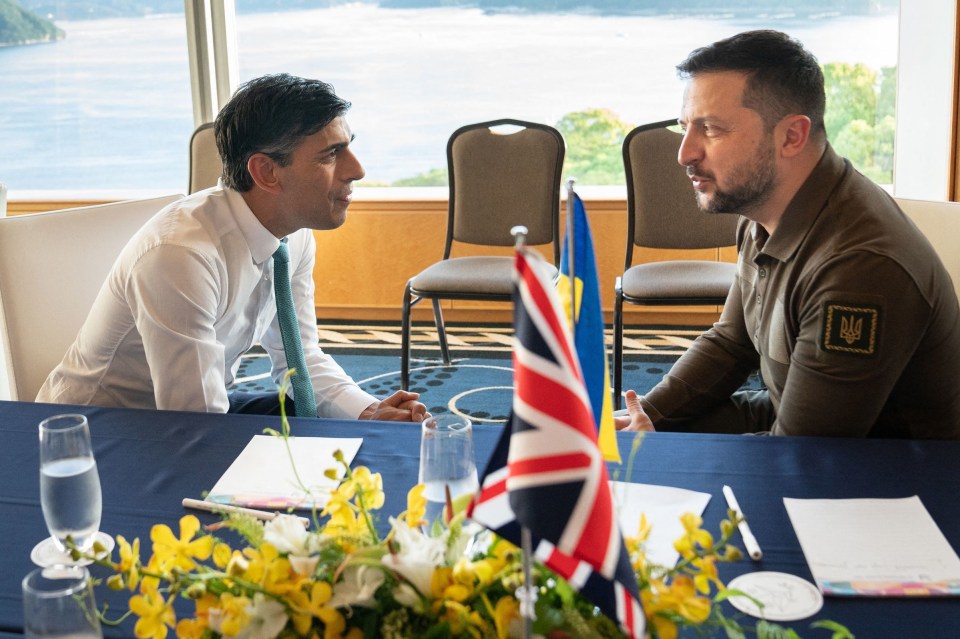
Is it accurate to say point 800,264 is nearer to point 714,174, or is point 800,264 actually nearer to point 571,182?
point 714,174

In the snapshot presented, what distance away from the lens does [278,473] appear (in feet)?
5.06

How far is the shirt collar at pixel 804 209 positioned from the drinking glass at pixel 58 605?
57.8 inches

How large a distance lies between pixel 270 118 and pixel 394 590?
165 cm

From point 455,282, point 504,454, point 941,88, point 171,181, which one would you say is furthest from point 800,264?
point 171,181

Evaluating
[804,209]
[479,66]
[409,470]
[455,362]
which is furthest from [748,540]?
[479,66]

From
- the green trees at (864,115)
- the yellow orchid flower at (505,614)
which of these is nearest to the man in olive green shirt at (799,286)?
the yellow orchid flower at (505,614)

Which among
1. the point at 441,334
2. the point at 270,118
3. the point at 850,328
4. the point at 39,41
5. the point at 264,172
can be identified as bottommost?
the point at 441,334

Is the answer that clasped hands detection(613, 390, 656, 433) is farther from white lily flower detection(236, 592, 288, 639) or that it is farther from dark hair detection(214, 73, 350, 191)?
white lily flower detection(236, 592, 288, 639)

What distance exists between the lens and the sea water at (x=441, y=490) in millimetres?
1119

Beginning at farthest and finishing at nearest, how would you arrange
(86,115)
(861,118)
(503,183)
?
(86,115) → (861,118) → (503,183)

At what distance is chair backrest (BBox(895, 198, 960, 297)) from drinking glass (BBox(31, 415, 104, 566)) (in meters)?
1.87

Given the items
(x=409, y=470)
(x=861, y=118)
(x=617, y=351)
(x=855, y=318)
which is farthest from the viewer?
(x=861, y=118)

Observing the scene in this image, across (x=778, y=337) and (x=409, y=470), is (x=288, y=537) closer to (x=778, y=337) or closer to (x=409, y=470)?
(x=409, y=470)

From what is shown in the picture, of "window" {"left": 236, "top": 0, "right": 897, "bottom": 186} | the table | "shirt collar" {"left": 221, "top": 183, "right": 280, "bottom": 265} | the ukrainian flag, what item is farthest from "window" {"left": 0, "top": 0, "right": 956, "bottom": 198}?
the ukrainian flag
